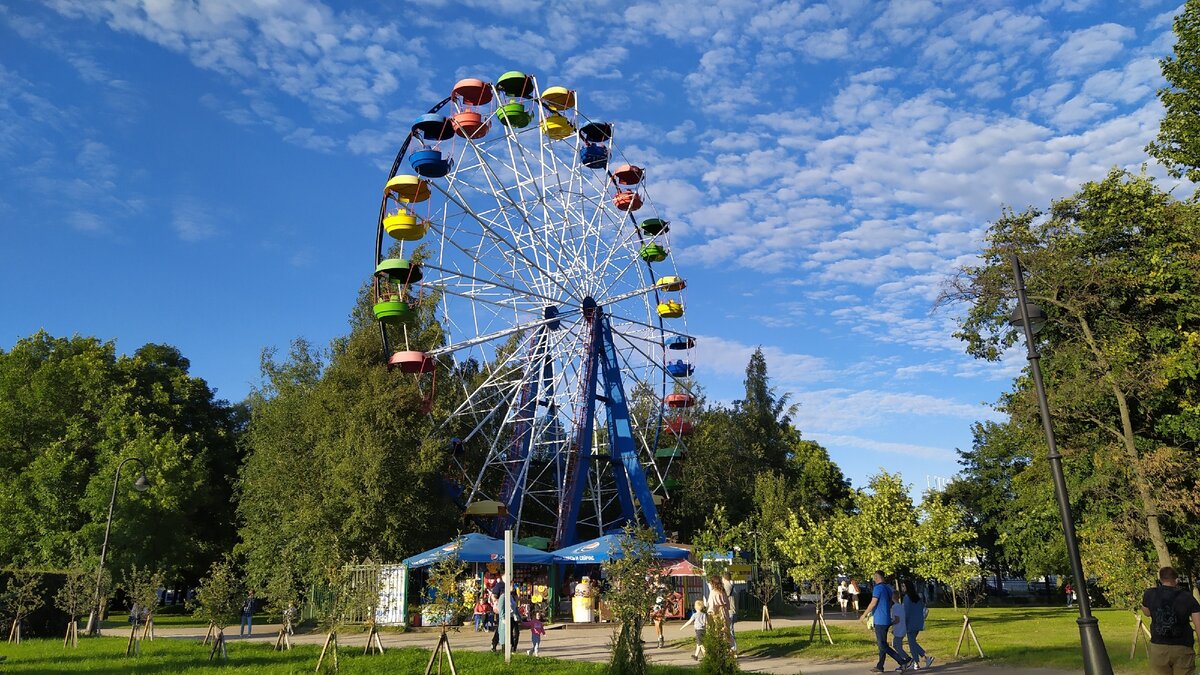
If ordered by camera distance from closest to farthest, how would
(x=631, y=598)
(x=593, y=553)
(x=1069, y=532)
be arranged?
1. (x=1069, y=532)
2. (x=631, y=598)
3. (x=593, y=553)

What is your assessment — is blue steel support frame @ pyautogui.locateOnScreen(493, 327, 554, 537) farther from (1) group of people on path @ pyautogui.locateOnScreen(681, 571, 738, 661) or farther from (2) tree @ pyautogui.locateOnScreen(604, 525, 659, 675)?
(2) tree @ pyautogui.locateOnScreen(604, 525, 659, 675)

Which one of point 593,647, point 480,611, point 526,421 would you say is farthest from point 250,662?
point 526,421

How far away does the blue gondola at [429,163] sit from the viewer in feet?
94.8

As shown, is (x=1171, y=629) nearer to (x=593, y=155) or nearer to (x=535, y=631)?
(x=535, y=631)

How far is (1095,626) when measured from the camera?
1004 cm

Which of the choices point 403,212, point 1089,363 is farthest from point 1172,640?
point 403,212

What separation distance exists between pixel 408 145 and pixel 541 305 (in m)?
8.49

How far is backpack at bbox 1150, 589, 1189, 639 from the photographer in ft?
30.5

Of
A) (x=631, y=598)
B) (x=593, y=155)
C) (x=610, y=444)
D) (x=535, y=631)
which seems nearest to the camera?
(x=631, y=598)

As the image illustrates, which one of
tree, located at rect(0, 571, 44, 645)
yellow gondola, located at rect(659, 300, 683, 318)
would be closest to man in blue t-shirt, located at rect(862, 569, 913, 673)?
tree, located at rect(0, 571, 44, 645)

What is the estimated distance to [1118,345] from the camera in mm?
24344

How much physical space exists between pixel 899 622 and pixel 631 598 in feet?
18.3

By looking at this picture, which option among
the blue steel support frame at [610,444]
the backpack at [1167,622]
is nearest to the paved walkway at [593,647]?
the backpack at [1167,622]

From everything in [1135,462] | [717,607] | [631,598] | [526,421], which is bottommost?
[717,607]
